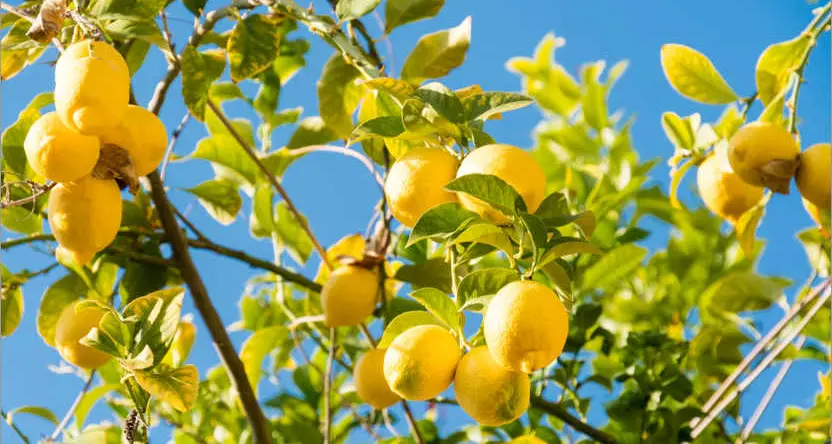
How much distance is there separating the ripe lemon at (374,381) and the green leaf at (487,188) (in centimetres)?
37

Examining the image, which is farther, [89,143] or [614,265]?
[614,265]

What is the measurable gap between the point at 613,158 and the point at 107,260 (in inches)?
43.0

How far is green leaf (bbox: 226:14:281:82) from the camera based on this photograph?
1.10 m

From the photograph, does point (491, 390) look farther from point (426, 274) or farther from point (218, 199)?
point (218, 199)

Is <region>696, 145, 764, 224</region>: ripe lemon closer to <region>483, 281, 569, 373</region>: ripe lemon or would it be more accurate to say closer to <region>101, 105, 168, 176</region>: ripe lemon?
<region>483, 281, 569, 373</region>: ripe lemon

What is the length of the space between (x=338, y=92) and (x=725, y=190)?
0.50 metres

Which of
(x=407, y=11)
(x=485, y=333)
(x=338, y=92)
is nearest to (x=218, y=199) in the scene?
(x=338, y=92)

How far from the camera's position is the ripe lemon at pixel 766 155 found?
0.95 meters

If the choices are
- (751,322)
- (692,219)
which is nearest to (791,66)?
(751,322)

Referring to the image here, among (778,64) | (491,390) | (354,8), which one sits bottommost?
(491,390)

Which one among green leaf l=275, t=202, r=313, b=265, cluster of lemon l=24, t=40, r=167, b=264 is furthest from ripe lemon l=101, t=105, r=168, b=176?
green leaf l=275, t=202, r=313, b=265

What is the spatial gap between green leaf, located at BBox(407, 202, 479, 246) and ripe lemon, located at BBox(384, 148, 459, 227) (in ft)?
0.09

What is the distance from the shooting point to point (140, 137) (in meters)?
0.83

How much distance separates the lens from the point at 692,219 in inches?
84.5
